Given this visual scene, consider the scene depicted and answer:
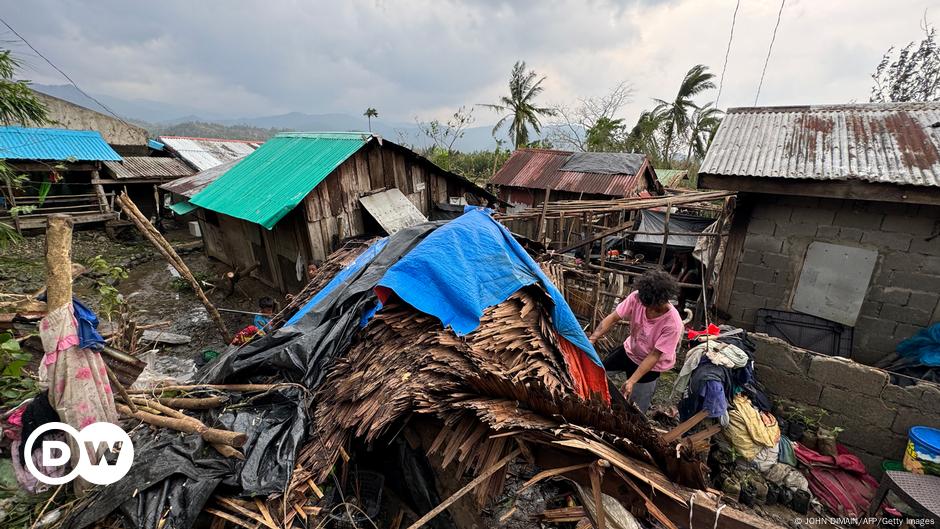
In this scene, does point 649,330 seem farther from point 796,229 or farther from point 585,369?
point 796,229

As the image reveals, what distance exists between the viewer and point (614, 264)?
10109 mm

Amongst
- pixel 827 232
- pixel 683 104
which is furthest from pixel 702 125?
pixel 827 232

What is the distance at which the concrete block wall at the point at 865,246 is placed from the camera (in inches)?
197

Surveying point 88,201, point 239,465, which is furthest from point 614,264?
point 88,201

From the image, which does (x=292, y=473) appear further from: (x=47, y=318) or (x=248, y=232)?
(x=248, y=232)

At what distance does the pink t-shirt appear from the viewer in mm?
3961

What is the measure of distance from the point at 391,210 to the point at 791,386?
350 inches

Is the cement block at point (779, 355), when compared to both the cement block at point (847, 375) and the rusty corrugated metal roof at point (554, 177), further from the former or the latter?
the rusty corrugated metal roof at point (554, 177)

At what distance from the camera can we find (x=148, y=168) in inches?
718

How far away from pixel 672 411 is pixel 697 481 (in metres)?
3.83

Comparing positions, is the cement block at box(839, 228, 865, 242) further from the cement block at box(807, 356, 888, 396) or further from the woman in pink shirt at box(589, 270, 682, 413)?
the woman in pink shirt at box(589, 270, 682, 413)

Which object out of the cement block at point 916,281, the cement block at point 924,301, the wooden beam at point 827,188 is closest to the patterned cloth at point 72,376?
the wooden beam at point 827,188

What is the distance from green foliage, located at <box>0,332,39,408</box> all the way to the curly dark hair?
20.9 feet

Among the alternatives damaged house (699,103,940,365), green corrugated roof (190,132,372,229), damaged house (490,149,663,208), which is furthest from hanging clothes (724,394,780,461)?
damaged house (490,149,663,208)
